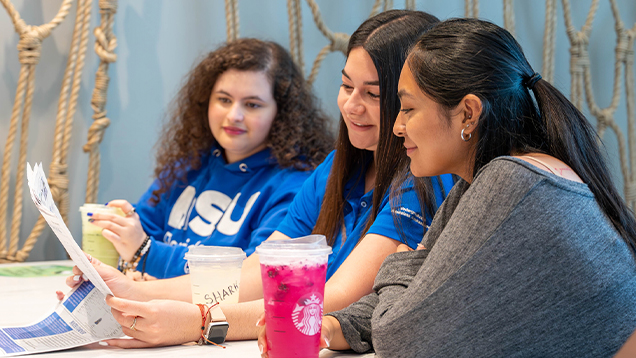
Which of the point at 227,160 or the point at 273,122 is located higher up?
the point at 273,122

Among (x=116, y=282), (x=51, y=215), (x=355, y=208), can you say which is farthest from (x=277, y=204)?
(x=51, y=215)

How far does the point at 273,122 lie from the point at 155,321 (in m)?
0.84

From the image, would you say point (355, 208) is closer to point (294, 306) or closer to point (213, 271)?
point (213, 271)

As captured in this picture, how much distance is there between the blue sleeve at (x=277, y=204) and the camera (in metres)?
1.30

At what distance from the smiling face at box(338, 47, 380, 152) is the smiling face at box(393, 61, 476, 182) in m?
0.23

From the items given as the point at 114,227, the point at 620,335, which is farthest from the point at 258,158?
the point at 620,335

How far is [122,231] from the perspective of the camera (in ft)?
4.39

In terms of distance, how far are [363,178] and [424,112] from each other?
38cm

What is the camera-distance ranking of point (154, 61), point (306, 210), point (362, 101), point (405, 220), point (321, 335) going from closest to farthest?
point (321, 335) < point (405, 220) < point (362, 101) < point (306, 210) < point (154, 61)

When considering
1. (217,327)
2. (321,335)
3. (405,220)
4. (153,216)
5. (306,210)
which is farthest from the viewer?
(153,216)

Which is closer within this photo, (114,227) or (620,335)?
(620,335)

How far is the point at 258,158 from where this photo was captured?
1521 millimetres

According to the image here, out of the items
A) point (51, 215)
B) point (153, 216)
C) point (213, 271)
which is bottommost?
point (153, 216)

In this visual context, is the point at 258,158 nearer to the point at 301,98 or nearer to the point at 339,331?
the point at 301,98
